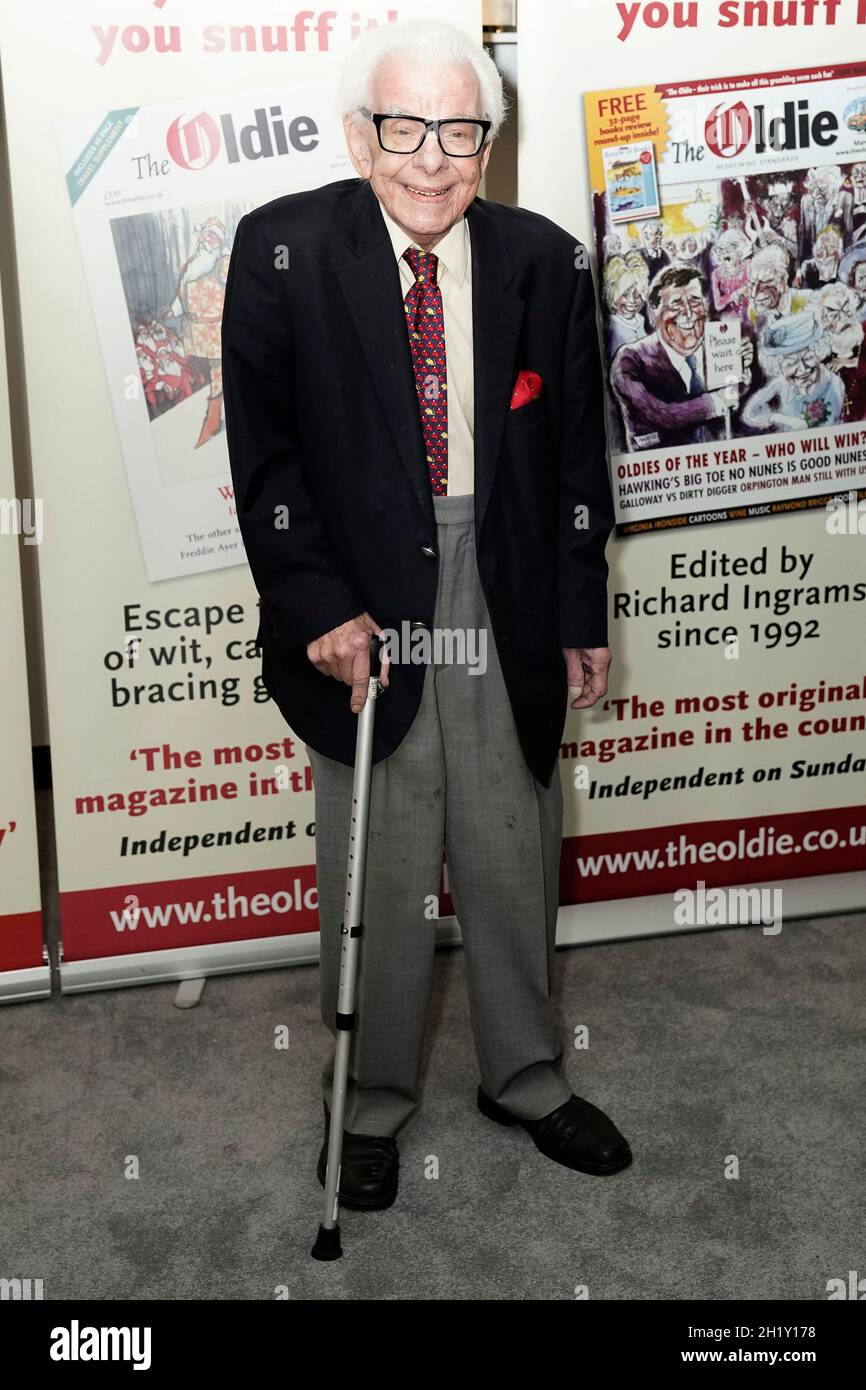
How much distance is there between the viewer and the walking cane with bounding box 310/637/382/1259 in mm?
2199

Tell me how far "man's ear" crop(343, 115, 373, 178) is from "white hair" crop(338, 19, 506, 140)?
0.5 inches

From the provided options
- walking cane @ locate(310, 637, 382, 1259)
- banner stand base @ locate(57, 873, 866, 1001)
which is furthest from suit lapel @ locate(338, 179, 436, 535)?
banner stand base @ locate(57, 873, 866, 1001)

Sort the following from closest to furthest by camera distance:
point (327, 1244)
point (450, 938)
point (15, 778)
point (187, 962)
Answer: point (327, 1244), point (15, 778), point (187, 962), point (450, 938)

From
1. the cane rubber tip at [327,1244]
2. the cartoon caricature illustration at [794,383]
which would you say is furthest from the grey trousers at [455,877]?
the cartoon caricature illustration at [794,383]

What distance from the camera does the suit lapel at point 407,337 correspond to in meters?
2.15

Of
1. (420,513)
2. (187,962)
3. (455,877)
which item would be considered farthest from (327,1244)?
(420,513)

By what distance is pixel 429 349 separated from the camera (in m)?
2.20

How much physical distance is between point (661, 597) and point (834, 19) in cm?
123

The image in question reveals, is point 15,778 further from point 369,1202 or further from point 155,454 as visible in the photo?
point 369,1202

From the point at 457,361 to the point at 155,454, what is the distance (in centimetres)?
90

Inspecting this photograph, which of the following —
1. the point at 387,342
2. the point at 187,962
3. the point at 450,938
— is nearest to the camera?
the point at 387,342

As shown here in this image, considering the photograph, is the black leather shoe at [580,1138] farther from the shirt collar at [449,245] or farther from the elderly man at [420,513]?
the shirt collar at [449,245]
